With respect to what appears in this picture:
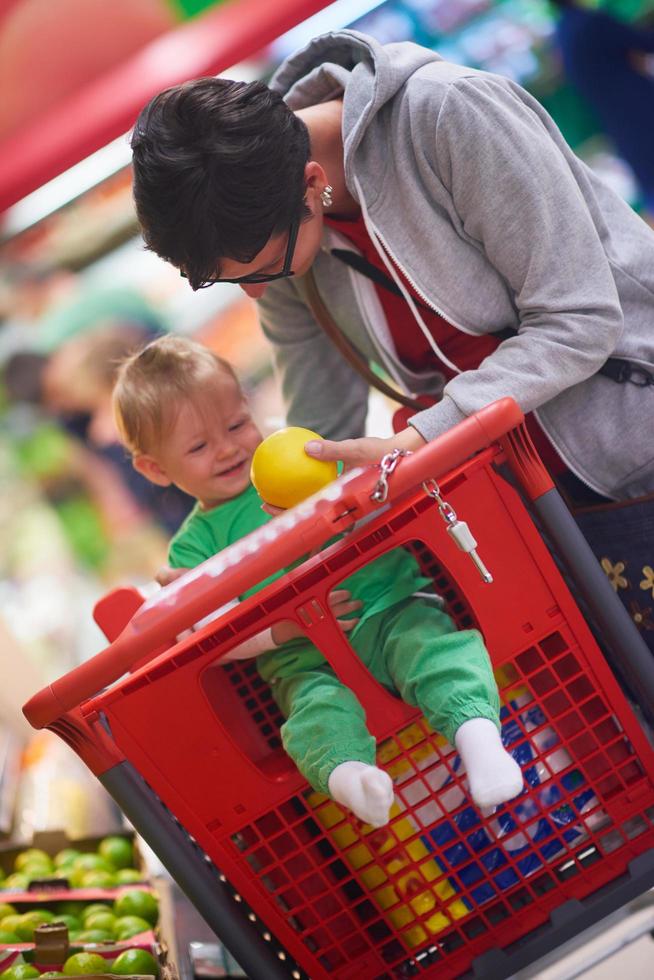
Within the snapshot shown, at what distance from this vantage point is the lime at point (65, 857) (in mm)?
2871

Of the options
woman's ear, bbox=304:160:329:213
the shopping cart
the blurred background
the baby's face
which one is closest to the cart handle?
the shopping cart

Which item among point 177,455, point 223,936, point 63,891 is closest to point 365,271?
point 177,455

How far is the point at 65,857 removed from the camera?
290 centimetres

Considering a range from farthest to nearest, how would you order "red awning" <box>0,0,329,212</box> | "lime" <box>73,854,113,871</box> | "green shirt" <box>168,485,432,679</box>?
"red awning" <box>0,0,329,212</box>
"lime" <box>73,854,113,871</box>
"green shirt" <box>168,485,432,679</box>

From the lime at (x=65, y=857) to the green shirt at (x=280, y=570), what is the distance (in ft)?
3.17

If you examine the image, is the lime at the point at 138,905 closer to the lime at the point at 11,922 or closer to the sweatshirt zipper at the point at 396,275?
the lime at the point at 11,922

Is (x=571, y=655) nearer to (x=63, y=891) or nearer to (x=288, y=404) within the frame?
(x=288, y=404)

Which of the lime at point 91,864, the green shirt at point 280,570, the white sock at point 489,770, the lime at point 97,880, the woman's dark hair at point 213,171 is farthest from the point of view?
the lime at point 91,864

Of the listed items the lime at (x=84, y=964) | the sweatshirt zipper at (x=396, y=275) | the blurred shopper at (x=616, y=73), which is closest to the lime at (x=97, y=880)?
the lime at (x=84, y=964)

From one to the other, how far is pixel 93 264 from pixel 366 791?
2.76 m

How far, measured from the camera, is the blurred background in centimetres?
359

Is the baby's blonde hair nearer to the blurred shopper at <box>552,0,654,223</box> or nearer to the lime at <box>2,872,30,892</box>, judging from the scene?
the lime at <box>2,872,30,892</box>

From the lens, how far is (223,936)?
73.7 inches

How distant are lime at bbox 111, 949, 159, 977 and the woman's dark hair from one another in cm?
129
